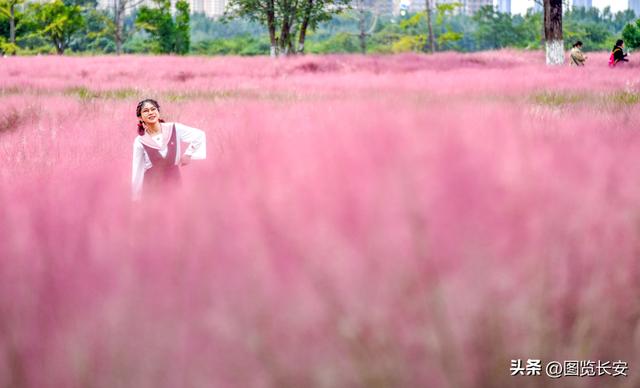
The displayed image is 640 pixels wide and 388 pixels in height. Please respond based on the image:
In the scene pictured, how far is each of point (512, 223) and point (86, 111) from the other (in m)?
7.88

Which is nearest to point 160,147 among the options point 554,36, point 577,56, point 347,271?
point 347,271

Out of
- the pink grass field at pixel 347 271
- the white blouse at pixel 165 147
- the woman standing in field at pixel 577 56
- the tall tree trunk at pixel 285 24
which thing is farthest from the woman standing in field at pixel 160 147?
the tall tree trunk at pixel 285 24

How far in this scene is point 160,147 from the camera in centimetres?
372

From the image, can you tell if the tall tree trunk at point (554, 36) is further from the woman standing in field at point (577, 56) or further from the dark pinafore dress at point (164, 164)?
the dark pinafore dress at point (164, 164)

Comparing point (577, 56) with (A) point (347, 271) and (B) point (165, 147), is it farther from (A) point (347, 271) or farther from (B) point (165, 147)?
(A) point (347, 271)

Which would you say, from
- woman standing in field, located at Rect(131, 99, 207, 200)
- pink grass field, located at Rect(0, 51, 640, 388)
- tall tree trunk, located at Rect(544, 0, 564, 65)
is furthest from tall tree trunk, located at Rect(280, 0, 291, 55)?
pink grass field, located at Rect(0, 51, 640, 388)

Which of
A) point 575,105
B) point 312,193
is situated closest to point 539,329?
point 312,193

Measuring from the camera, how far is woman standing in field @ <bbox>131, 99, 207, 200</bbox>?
11.8ft

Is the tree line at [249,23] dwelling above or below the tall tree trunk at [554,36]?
above

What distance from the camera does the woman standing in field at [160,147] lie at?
3598 mm

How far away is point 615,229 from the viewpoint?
1146 millimetres

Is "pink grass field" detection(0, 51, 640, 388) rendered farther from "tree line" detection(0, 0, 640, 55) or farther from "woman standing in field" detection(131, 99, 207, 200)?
"tree line" detection(0, 0, 640, 55)

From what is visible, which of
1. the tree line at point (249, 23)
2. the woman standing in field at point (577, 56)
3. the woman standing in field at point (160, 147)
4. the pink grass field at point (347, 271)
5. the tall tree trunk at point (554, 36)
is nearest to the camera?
the pink grass field at point (347, 271)

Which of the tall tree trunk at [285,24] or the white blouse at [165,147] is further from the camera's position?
the tall tree trunk at [285,24]
